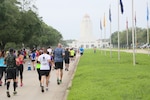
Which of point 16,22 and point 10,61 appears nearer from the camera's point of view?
point 10,61

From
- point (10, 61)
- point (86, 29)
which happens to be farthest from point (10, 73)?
point (86, 29)

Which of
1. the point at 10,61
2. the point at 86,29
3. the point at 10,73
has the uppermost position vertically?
the point at 86,29

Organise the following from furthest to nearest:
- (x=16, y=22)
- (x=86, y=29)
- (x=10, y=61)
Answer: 1. (x=86, y=29)
2. (x=16, y=22)
3. (x=10, y=61)

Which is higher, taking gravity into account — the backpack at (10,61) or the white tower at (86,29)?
the white tower at (86,29)

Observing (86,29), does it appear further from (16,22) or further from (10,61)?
(10,61)

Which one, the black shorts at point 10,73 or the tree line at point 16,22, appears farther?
the tree line at point 16,22

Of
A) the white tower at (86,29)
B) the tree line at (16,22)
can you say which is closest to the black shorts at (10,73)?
the tree line at (16,22)

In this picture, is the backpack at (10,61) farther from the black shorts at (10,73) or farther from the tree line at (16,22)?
the tree line at (16,22)

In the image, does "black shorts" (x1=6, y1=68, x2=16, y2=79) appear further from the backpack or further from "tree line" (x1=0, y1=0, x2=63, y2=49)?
"tree line" (x1=0, y1=0, x2=63, y2=49)

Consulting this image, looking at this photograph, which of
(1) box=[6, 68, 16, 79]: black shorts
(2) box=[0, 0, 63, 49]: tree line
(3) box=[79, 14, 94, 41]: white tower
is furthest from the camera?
(3) box=[79, 14, 94, 41]: white tower

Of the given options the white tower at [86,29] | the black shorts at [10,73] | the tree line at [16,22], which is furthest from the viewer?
the white tower at [86,29]

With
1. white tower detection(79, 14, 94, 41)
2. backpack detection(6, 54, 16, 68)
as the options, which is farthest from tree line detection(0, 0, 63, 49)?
white tower detection(79, 14, 94, 41)

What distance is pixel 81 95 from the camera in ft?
40.1

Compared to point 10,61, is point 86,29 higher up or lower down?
higher up
